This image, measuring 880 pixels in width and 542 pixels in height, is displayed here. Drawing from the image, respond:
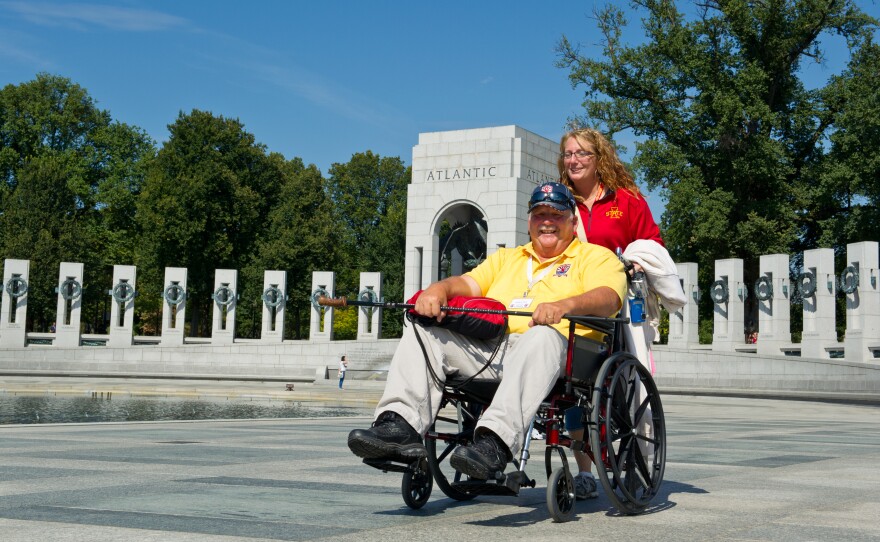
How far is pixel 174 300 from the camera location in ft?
121

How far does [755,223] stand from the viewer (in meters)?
38.6

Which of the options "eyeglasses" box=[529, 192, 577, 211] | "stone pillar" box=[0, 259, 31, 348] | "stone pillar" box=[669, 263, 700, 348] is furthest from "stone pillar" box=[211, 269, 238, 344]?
"eyeglasses" box=[529, 192, 577, 211]

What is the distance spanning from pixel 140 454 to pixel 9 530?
385cm

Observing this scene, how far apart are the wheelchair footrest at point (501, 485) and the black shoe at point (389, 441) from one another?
0.32 metres

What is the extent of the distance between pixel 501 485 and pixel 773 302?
29534 mm

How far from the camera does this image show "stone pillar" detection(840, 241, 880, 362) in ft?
95.6

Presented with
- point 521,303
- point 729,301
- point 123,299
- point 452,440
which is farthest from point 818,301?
point 452,440

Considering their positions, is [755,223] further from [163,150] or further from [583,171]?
[583,171]

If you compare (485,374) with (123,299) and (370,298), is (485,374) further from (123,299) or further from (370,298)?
(123,299)

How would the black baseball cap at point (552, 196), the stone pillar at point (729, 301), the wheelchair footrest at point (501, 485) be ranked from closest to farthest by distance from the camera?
the wheelchair footrest at point (501, 485) → the black baseball cap at point (552, 196) → the stone pillar at point (729, 301)

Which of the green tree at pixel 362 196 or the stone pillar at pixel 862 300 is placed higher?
the green tree at pixel 362 196

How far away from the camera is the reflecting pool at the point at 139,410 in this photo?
51.9 ft

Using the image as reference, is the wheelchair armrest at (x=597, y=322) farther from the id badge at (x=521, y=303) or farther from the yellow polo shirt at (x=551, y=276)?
the id badge at (x=521, y=303)

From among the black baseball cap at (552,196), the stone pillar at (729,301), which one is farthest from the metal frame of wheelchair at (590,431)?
the stone pillar at (729,301)
